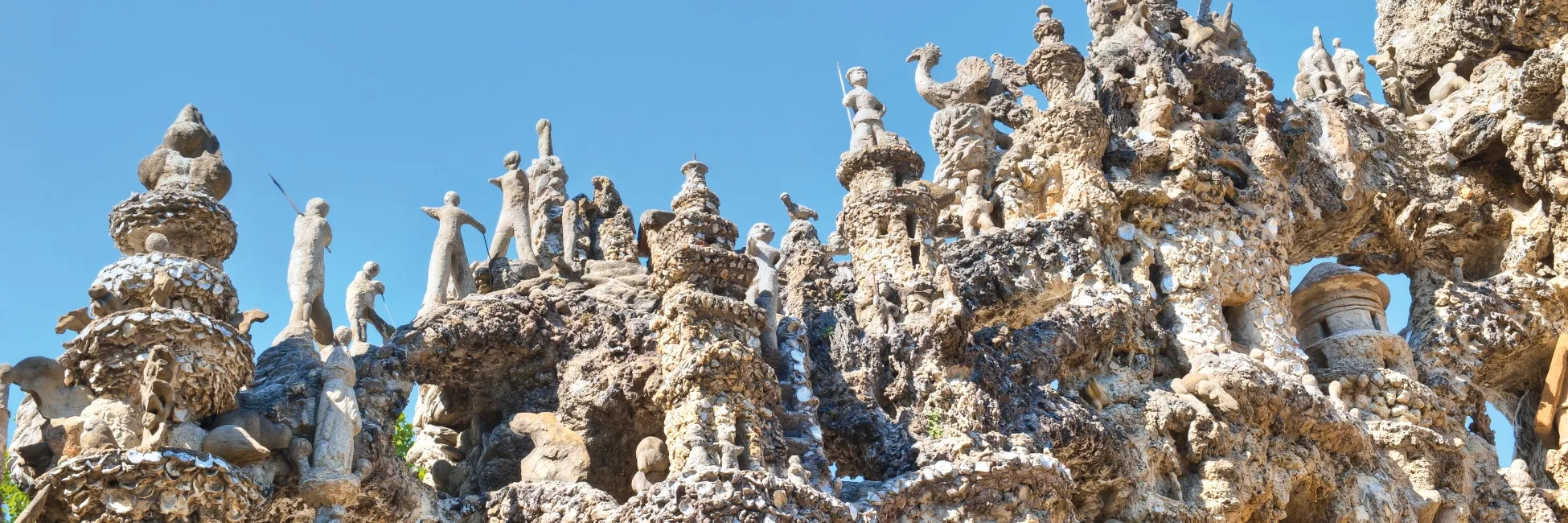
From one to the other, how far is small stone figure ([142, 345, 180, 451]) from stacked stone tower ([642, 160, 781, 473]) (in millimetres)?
2726

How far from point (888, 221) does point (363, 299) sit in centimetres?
381

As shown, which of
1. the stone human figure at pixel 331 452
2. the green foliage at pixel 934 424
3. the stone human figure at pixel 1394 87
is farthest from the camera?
the stone human figure at pixel 1394 87

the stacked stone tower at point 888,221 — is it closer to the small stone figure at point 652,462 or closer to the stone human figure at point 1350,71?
the small stone figure at point 652,462

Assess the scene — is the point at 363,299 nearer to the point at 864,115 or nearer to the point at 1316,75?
the point at 864,115

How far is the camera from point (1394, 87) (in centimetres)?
1966

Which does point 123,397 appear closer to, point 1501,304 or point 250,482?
point 250,482

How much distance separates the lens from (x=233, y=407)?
8.46m

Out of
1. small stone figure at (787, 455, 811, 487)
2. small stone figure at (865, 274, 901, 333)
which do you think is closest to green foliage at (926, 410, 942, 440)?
small stone figure at (865, 274, 901, 333)

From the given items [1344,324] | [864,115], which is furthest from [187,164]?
[1344,324]

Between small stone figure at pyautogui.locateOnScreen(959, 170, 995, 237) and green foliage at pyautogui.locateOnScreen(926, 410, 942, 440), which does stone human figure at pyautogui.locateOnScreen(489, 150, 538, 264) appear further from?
small stone figure at pyautogui.locateOnScreen(959, 170, 995, 237)

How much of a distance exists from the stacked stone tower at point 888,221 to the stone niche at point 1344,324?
4613 millimetres

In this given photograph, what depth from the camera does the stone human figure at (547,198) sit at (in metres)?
11.8

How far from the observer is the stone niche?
1527 cm

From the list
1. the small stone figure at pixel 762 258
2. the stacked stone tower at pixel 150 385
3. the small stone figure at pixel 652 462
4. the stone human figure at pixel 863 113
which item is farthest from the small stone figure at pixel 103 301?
the stone human figure at pixel 863 113
